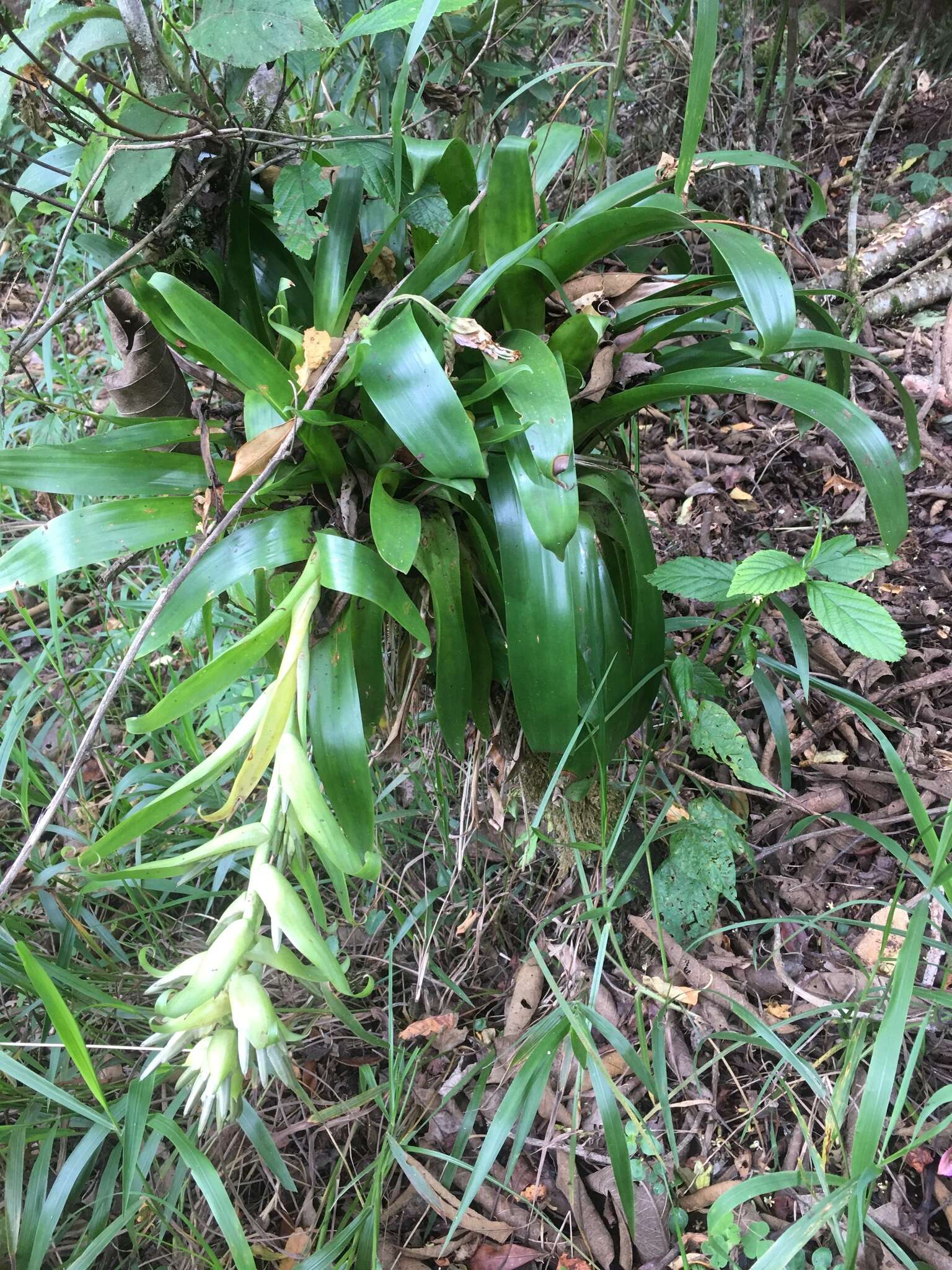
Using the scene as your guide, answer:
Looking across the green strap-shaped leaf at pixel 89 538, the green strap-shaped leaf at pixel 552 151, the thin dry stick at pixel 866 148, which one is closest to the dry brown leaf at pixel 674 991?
the green strap-shaped leaf at pixel 89 538

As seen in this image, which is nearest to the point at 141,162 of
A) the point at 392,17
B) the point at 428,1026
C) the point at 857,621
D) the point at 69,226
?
the point at 69,226

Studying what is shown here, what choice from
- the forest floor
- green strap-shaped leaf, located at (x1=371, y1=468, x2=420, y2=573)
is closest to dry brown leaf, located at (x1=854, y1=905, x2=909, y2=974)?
the forest floor

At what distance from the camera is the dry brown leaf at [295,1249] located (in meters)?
1.13

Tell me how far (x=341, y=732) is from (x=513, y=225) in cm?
68

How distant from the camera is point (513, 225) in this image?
3.33 ft

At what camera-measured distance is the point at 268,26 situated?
878mm

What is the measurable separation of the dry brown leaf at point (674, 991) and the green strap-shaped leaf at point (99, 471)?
1.01 metres

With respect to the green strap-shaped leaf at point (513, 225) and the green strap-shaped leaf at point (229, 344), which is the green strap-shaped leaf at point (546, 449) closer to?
the green strap-shaped leaf at point (513, 225)

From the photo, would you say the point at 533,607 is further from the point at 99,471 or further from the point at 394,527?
the point at 99,471

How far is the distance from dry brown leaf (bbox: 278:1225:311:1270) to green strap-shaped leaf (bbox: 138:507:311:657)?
2.93 ft

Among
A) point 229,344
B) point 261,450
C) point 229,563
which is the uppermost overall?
point 229,344

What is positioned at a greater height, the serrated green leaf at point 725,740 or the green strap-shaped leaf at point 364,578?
the green strap-shaped leaf at point 364,578

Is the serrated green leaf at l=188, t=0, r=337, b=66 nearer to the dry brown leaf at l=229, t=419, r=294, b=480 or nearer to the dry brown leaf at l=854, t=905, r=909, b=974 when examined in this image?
the dry brown leaf at l=229, t=419, r=294, b=480

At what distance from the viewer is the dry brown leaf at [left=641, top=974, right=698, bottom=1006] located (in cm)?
125
